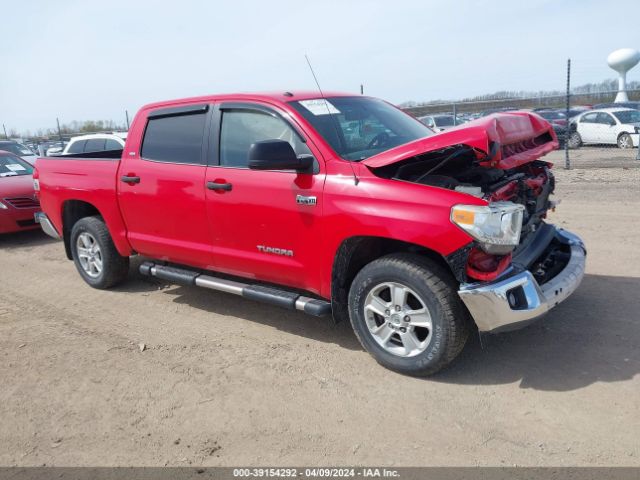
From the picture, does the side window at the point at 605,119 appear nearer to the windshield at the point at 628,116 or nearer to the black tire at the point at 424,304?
the windshield at the point at 628,116

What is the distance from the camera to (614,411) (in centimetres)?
330

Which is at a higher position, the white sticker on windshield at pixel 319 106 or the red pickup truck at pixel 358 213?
the white sticker on windshield at pixel 319 106

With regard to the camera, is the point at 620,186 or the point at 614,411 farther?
the point at 620,186

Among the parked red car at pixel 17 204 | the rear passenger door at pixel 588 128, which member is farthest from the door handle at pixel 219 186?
the rear passenger door at pixel 588 128

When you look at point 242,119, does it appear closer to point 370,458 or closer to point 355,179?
point 355,179

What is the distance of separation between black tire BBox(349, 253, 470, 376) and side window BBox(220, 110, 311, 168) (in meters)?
1.23

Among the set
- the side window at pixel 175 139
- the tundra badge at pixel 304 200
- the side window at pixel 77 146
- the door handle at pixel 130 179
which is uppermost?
the side window at pixel 175 139

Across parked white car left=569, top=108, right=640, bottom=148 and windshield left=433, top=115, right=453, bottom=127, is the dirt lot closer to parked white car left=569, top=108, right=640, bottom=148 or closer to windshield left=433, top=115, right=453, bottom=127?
parked white car left=569, top=108, right=640, bottom=148

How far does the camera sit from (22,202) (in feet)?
29.9

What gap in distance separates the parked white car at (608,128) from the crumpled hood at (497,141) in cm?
1541

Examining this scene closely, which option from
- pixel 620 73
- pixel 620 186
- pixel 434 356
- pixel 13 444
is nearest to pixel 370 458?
pixel 434 356

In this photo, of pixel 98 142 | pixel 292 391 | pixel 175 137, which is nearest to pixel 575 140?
pixel 98 142

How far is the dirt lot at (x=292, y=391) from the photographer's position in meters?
3.12

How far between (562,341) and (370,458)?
2007mm
